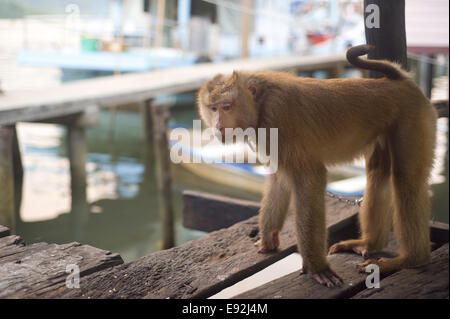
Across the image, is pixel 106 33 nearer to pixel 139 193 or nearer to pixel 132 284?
pixel 139 193

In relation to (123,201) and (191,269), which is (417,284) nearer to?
(191,269)

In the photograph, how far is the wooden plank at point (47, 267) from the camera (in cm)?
242

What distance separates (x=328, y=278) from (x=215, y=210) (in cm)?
183

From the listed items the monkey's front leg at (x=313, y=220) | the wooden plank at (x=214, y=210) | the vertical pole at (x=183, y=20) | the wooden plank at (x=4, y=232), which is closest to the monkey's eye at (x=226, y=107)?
the monkey's front leg at (x=313, y=220)

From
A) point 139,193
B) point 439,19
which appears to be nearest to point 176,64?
point 139,193

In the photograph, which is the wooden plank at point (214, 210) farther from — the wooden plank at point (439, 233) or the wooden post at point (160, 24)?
the wooden post at point (160, 24)

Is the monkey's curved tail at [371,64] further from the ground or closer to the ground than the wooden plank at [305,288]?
further from the ground

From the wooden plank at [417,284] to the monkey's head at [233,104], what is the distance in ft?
3.24

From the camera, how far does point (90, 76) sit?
52.6 ft

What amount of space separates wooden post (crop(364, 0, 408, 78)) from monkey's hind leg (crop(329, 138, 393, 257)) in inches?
25.5

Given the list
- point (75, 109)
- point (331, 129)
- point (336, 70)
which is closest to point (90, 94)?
point (75, 109)

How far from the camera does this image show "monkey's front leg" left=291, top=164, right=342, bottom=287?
257cm

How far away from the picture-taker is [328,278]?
2588 mm

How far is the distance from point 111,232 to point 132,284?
19.0 feet
